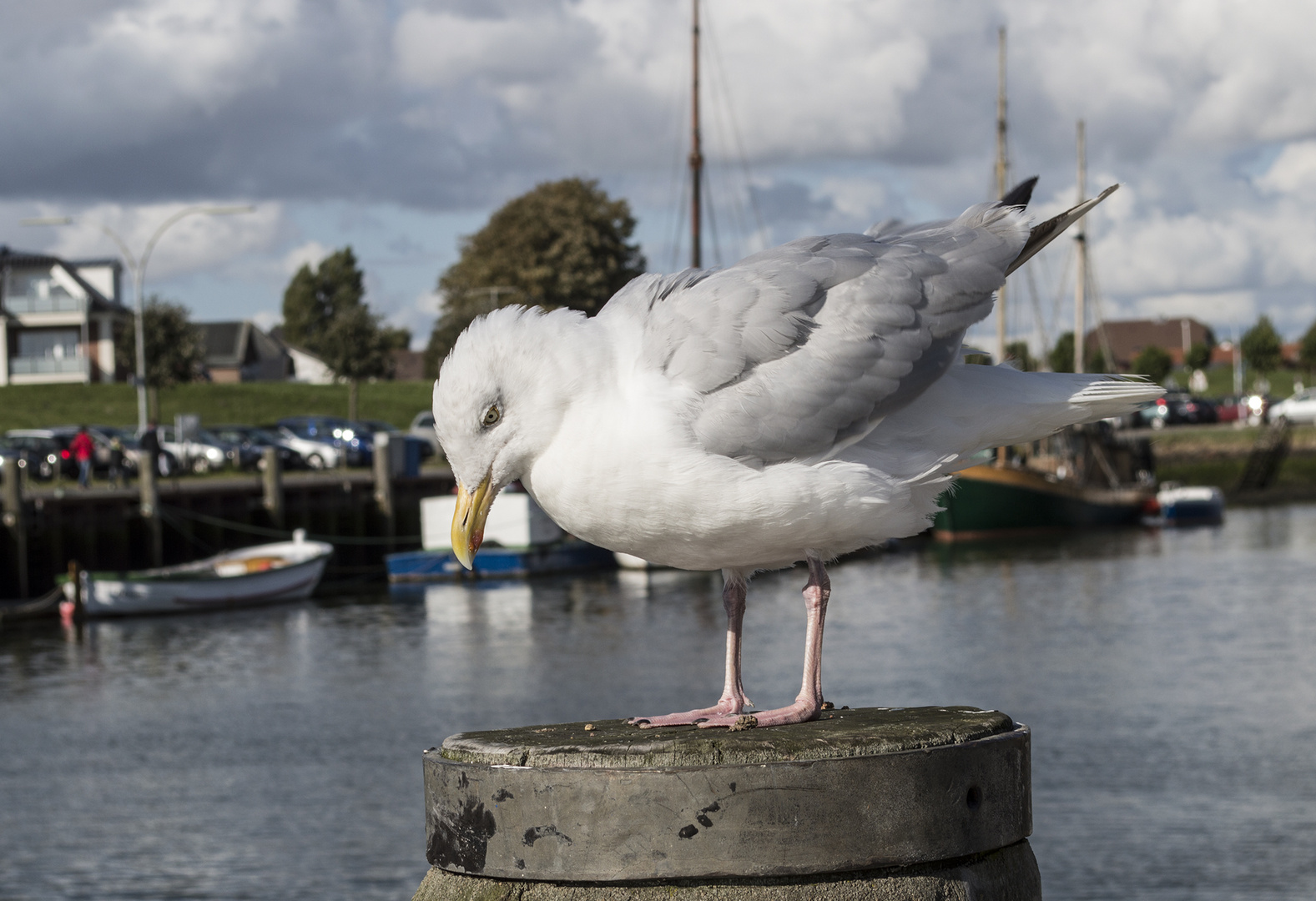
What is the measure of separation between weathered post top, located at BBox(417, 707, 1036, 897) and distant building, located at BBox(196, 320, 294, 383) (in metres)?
110

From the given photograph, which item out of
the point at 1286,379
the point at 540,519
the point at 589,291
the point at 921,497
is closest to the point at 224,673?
the point at 540,519

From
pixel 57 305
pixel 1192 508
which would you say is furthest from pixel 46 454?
pixel 1192 508

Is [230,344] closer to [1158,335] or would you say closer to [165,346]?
[165,346]

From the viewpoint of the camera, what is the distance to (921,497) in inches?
166

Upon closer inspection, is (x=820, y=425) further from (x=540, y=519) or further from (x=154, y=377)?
(x=154, y=377)

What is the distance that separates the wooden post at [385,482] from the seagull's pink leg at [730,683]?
46241 mm

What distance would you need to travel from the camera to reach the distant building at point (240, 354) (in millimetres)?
113562

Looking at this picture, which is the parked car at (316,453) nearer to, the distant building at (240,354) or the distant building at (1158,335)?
the distant building at (240,354)

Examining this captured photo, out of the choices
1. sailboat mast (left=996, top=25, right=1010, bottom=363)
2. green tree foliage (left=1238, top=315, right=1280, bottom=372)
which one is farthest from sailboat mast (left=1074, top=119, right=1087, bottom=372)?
green tree foliage (left=1238, top=315, right=1280, bottom=372)

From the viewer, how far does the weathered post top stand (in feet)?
10.4

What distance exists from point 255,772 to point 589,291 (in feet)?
208

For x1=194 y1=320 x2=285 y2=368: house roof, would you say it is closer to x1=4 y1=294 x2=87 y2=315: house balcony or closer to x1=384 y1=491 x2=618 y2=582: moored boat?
x1=4 y1=294 x2=87 y2=315: house balcony

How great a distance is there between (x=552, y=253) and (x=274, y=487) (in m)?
41.2

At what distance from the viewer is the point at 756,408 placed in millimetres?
3881
